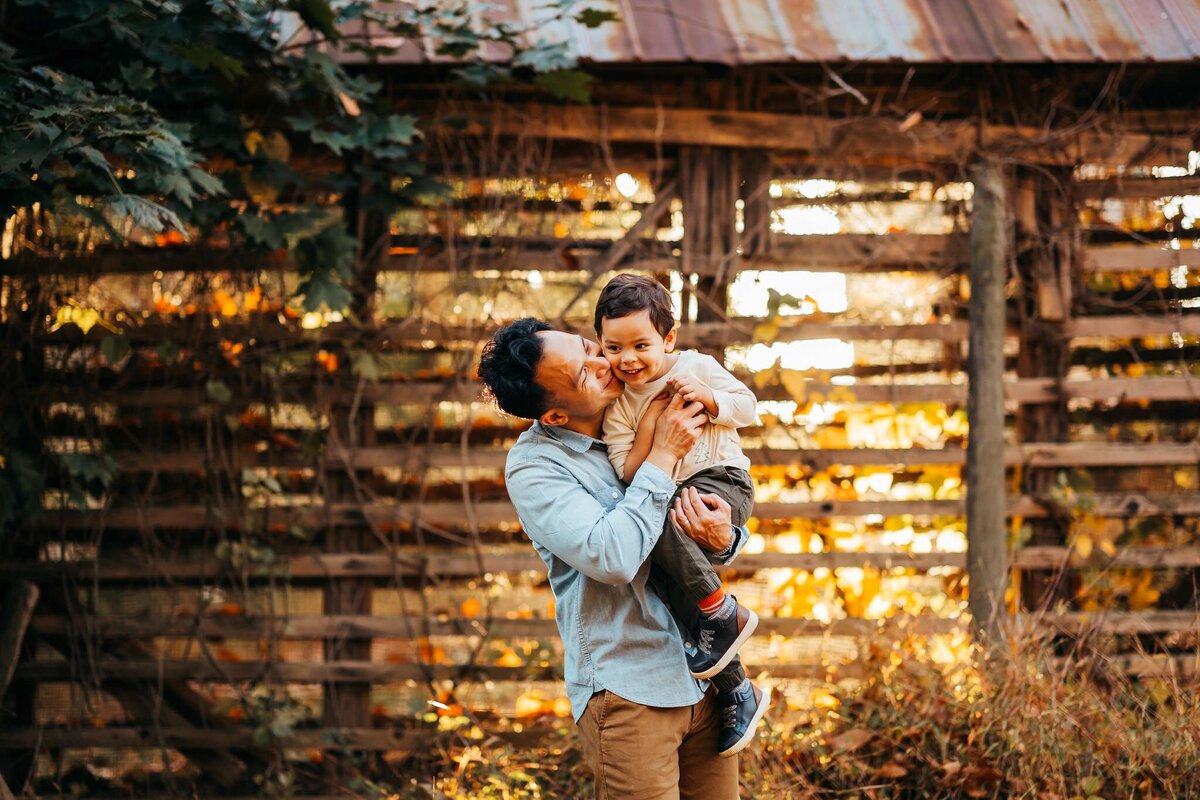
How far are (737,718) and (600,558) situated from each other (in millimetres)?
622

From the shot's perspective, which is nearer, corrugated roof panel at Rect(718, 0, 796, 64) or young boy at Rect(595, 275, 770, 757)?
young boy at Rect(595, 275, 770, 757)

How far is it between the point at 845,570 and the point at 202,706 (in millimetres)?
3266

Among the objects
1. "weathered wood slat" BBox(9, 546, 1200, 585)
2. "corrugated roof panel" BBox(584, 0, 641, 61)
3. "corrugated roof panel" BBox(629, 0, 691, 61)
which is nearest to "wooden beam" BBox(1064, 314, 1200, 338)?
"weathered wood slat" BBox(9, 546, 1200, 585)

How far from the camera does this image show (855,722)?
3.88m

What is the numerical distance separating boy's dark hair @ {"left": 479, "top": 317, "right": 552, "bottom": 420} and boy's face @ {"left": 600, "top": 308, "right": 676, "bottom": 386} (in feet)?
0.49

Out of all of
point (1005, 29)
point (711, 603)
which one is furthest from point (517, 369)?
point (1005, 29)

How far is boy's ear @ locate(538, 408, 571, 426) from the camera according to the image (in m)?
2.28

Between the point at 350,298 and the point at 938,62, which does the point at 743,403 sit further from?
the point at 938,62

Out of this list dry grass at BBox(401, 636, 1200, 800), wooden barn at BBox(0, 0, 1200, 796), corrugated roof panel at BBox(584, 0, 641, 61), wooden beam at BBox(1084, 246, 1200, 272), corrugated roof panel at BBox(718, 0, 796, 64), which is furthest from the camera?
wooden beam at BBox(1084, 246, 1200, 272)

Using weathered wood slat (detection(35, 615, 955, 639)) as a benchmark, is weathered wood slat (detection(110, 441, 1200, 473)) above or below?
above

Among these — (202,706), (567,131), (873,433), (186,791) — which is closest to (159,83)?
(567,131)

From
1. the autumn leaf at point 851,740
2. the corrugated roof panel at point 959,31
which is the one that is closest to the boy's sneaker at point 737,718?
the autumn leaf at point 851,740

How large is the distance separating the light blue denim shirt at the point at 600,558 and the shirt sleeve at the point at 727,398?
10.1 inches

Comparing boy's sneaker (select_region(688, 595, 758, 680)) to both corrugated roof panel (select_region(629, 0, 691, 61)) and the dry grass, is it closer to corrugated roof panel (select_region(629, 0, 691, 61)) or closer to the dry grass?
the dry grass
